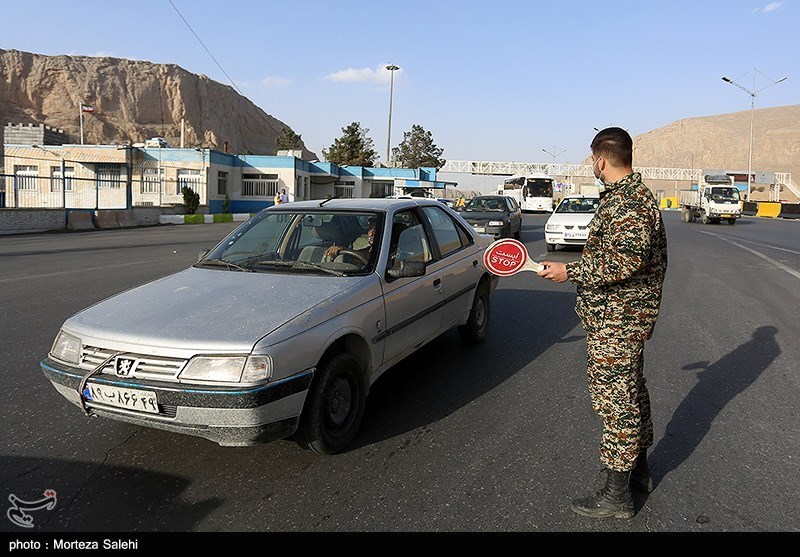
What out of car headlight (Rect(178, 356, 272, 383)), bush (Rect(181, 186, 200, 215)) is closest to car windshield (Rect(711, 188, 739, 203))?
bush (Rect(181, 186, 200, 215))

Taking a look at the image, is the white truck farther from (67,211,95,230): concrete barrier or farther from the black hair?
the black hair

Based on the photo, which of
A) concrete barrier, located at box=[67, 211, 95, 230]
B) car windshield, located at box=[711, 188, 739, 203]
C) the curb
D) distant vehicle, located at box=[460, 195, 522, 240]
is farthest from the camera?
car windshield, located at box=[711, 188, 739, 203]

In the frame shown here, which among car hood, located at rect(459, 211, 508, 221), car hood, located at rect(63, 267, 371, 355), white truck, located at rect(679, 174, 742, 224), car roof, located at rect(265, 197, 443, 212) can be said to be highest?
white truck, located at rect(679, 174, 742, 224)

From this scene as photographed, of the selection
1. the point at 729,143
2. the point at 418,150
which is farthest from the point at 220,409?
the point at 729,143

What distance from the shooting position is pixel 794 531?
282cm

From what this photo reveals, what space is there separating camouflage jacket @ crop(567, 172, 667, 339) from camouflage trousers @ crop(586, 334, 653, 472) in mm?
70

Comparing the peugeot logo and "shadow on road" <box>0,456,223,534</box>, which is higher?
the peugeot logo

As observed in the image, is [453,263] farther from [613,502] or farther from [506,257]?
[613,502]

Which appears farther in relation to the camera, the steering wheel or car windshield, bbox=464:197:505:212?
car windshield, bbox=464:197:505:212

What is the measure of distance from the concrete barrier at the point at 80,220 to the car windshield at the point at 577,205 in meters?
17.1

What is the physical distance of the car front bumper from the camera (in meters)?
2.99

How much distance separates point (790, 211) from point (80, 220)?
52.9 meters
